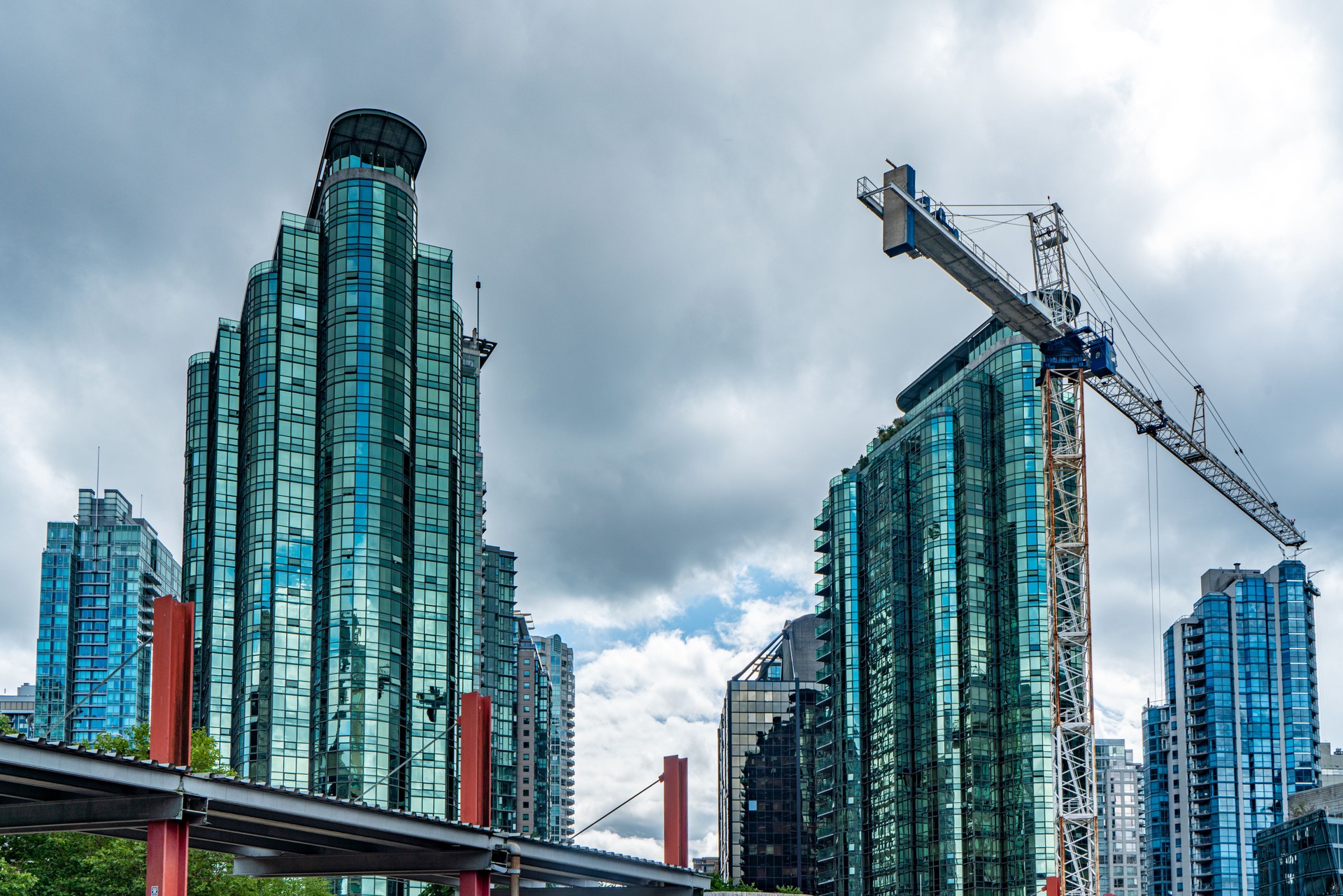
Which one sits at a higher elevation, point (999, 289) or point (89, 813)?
point (999, 289)

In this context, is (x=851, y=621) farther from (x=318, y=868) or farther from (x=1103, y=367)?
(x=318, y=868)

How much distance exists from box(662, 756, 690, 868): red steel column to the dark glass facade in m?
86.2

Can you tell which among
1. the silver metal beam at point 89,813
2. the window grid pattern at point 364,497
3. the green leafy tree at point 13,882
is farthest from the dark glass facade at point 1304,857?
the silver metal beam at point 89,813

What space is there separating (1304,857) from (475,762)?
11207 centimetres

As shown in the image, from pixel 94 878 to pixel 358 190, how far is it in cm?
9154

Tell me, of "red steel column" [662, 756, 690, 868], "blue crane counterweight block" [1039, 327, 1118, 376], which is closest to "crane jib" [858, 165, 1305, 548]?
"blue crane counterweight block" [1039, 327, 1118, 376]

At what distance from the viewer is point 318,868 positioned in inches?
2672

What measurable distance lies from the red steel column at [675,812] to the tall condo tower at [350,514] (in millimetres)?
57032

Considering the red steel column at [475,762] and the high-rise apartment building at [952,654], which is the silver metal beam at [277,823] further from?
the high-rise apartment building at [952,654]

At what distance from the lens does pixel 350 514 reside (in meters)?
142

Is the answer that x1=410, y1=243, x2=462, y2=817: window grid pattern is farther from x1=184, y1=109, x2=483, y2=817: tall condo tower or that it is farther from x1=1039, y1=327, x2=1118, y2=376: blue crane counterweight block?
x1=1039, y1=327, x2=1118, y2=376: blue crane counterweight block

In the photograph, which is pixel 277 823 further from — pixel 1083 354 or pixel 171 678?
pixel 1083 354

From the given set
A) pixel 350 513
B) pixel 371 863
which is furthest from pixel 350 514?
pixel 371 863

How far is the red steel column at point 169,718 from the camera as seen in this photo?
48812mm
